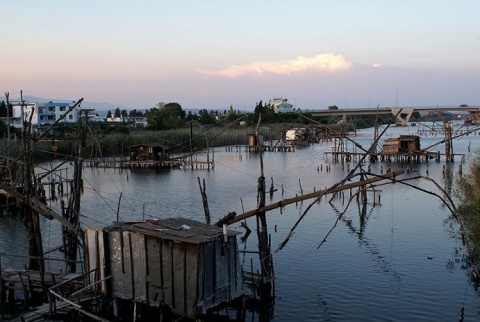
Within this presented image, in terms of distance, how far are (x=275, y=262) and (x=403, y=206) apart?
17544 millimetres

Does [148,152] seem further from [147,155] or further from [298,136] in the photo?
[298,136]

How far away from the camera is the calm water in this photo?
20422 mm

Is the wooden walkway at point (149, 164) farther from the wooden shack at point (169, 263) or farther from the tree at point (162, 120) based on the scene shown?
the wooden shack at point (169, 263)

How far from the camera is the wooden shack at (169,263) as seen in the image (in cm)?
1588

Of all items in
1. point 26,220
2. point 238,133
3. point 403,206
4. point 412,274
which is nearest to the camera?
point 26,220

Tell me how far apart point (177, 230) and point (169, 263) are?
102cm

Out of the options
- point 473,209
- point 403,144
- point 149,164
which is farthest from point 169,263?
point 403,144

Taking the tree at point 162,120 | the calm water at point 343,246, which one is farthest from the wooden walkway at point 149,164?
the tree at point 162,120

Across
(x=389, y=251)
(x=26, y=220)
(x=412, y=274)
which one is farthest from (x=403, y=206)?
→ (x=26, y=220)

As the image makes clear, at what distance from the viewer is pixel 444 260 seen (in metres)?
26.0

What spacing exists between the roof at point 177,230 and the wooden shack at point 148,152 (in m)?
52.6

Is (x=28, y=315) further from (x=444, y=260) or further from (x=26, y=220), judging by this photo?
(x=444, y=260)

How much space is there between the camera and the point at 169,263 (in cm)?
1614

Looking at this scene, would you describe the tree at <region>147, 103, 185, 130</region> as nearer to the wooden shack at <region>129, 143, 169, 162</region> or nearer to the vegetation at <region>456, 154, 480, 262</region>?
the wooden shack at <region>129, 143, 169, 162</region>
